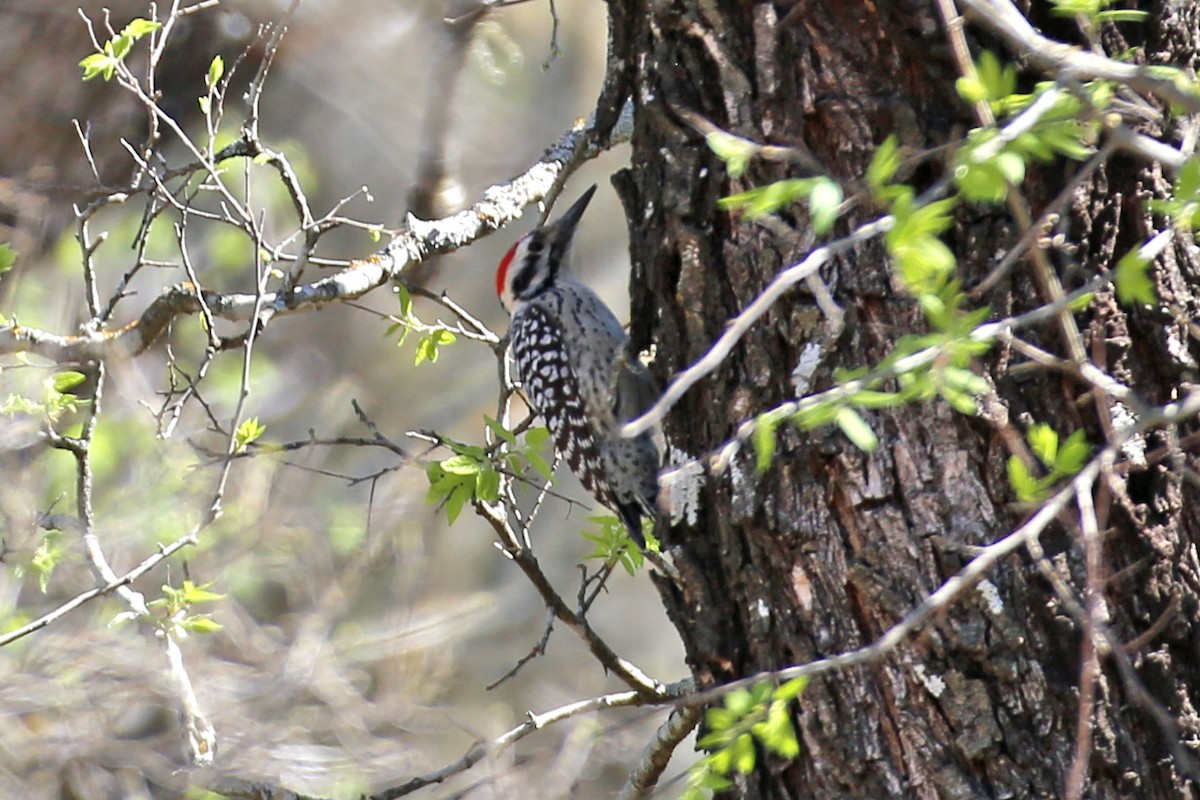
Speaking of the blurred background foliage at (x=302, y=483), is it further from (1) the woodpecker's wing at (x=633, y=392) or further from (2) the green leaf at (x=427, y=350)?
(1) the woodpecker's wing at (x=633, y=392)

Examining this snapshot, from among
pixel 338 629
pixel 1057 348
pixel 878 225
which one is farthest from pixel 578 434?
pixel 338 629

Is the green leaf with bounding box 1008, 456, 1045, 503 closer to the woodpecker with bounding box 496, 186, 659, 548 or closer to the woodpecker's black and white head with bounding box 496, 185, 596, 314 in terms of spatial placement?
the woodpecker with bounding box 496, 186, 659, 548

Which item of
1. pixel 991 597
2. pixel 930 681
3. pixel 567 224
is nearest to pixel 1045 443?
pixel 991 597

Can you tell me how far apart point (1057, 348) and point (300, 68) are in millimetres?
7738

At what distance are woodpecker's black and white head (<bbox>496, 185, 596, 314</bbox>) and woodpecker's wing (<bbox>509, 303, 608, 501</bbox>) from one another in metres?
0.23

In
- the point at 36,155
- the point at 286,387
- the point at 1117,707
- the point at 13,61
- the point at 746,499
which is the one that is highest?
the point at 13,61

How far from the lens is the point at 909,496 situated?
2.28m

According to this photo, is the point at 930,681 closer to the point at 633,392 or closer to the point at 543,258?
the point at 633,392

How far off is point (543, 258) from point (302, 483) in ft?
4.97

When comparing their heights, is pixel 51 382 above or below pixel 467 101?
below

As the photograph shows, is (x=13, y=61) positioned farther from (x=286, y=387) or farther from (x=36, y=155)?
(x=286, y=387)

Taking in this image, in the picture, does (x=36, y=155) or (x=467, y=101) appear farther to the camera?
(x=467, y=101)

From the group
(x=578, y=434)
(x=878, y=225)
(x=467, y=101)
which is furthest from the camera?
(x=467, y=101)

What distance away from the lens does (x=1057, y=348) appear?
89.0 inches
